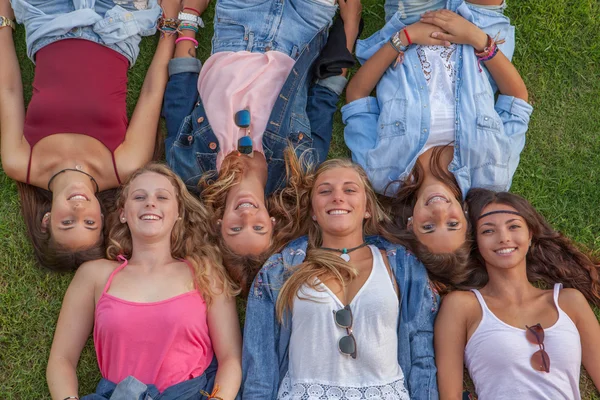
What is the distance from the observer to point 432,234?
4781 millimetres

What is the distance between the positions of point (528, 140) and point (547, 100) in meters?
0.35

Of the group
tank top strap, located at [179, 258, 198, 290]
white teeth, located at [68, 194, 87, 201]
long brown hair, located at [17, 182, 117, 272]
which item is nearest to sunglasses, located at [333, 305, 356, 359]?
tank top strap, located at [179, 258, 198, 290]

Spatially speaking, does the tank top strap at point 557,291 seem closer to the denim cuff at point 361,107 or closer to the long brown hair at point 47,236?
the denim cuff at point 361,107

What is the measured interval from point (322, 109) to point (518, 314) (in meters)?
2.02

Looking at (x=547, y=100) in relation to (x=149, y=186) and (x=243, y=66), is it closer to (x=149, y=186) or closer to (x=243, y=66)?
(x=243, y=66)

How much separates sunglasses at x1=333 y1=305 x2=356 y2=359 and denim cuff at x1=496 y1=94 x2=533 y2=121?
1.91 metres

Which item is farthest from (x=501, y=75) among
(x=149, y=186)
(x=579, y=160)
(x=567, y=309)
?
(x=149, y=186)

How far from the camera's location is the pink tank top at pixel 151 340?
459cm

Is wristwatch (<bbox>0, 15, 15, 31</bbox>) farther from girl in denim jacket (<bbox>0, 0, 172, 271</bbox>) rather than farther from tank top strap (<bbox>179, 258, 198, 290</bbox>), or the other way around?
tank top strap (<bbox>179, 258, 198, 290</bbox>)

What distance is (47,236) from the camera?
4992 mm

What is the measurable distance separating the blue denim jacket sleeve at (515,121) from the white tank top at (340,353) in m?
1.40

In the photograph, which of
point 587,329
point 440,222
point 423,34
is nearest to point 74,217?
point 440,222

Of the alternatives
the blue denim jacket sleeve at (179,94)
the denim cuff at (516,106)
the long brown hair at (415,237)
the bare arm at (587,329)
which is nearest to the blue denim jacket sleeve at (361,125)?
the long brown hair at (415,237)

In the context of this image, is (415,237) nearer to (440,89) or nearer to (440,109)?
(440,109)
